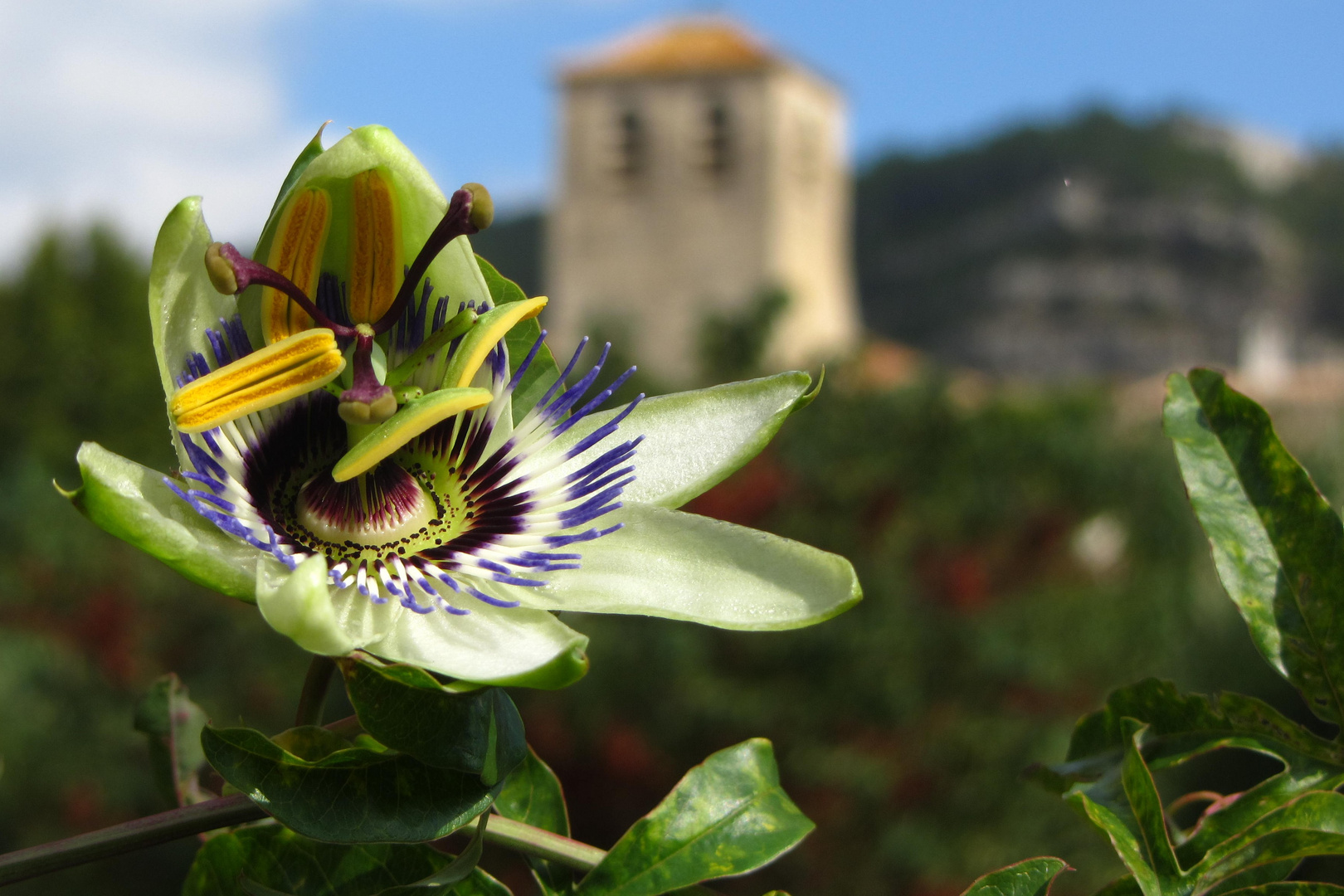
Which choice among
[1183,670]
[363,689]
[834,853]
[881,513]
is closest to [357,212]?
[363,689]

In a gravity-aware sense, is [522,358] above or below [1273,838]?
above

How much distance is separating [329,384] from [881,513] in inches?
159

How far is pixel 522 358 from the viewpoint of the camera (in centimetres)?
48

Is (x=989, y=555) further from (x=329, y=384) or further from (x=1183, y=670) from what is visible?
(x=329, y=384)

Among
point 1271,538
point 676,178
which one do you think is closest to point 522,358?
point 1271,538

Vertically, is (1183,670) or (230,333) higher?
(230,333)

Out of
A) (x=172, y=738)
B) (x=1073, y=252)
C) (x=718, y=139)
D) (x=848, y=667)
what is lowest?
(x=1073, y=252)

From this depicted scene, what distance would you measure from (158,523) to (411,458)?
0.14 meters

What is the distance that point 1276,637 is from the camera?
1.55 ft

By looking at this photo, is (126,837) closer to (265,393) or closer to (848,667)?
(265,393)

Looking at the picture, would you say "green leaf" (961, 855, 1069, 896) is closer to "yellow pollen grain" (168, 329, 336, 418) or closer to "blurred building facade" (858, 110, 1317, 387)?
"yellow pollen grain" (168, 329, 336, 418)

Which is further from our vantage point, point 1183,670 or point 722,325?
point 722,325

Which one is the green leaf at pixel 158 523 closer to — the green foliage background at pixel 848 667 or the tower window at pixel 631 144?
the green foliage background at pixel 848 667

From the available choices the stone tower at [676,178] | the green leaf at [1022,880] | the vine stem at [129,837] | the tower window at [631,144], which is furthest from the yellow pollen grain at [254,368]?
the tower window at [631,144]
